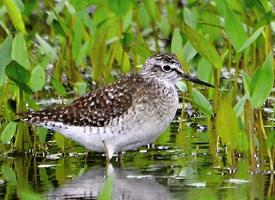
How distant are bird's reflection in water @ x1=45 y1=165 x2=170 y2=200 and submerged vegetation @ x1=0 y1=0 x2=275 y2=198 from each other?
794mm

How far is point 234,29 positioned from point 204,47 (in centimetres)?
52

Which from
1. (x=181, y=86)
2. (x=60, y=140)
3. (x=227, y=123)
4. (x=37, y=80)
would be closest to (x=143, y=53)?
(x=181, y=86)

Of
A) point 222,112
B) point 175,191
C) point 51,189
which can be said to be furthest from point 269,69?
point 51,189

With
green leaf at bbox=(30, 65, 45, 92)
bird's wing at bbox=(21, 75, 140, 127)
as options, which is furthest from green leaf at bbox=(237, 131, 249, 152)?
green leaf at bbox=(30, 65, 45, 92)

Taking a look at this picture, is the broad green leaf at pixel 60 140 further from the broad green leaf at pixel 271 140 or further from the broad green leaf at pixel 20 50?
the broad green leaf at pixel 271 140

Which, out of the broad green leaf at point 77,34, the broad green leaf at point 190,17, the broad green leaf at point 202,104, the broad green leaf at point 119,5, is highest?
the broad green leaf at point 190,17

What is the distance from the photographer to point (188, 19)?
44.7ft

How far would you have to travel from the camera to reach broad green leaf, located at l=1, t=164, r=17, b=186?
34.0 ft

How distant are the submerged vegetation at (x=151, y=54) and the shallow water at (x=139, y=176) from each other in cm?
23

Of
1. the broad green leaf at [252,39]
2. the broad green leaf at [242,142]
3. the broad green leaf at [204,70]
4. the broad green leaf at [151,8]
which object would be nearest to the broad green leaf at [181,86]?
the broad green leaf at [204,70]

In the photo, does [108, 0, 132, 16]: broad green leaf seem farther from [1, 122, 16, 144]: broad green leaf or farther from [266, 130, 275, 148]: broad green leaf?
[266, 130, 275, 148]: broad green leaf

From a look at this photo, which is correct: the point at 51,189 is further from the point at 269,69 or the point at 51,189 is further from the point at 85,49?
the point at 85,49

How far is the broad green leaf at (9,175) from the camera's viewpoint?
1037cm

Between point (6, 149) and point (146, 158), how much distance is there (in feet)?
4.83
